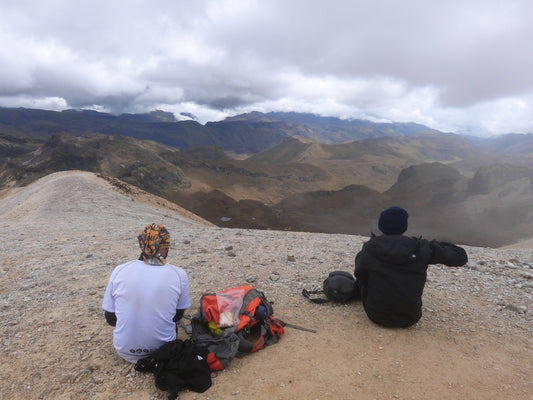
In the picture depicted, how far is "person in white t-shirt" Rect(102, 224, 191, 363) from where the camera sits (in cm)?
303

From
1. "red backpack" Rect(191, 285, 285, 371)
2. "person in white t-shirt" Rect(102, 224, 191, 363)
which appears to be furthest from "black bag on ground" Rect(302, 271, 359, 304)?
"person in white t-shirt" Rect(102, 224, 191, 363)

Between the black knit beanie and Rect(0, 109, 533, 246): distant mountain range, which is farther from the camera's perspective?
Rect(0, 109, 533, 246): distant mountain range

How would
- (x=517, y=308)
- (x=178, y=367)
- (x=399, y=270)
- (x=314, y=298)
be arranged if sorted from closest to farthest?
(x=178, y=367) → (x=399, y=270) → (x=517, y=308) → (x=314, y=298)

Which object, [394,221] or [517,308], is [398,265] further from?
[517,308]

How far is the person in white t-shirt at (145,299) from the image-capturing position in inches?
119

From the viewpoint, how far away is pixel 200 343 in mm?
3379

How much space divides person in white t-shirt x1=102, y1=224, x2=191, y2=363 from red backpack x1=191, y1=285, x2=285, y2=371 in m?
0.51

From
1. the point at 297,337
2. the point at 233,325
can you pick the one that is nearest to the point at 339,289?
the point at 297,337

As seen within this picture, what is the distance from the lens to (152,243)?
3.14 meters

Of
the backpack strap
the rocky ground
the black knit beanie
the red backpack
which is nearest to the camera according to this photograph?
the rocky ground

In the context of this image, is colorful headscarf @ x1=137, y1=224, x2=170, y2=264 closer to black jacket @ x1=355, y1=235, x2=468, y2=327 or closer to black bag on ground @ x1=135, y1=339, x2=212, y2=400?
black bag on ground @ x1=135, y1=339, x2=212, y2=400

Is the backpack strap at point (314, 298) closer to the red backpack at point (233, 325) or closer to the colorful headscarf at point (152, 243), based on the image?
the red backpack at point (233, 325)

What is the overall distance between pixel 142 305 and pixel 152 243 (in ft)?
2.09

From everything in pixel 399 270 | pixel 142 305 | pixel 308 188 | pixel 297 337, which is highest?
pixel 399 270
